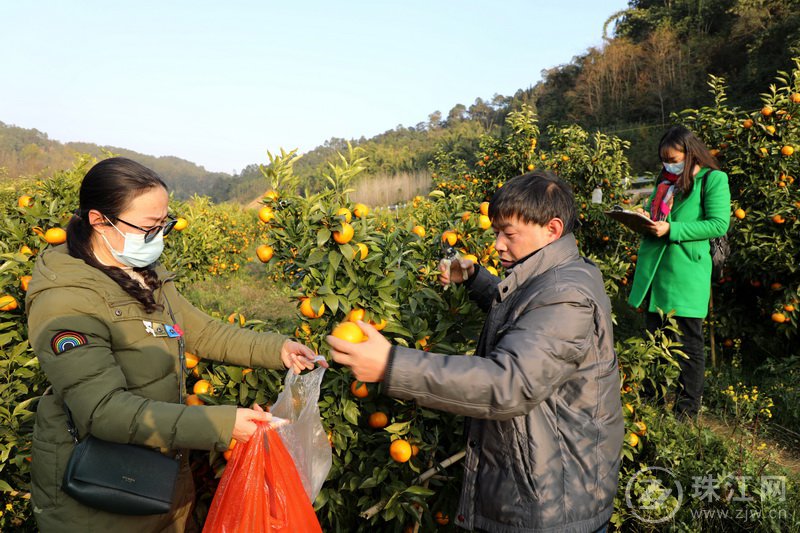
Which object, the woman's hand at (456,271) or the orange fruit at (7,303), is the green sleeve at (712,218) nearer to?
the woman's hand at (456,271)

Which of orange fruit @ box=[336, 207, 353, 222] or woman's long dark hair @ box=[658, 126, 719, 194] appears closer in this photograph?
orange fruit @ box=[336, 207, 353, 222]

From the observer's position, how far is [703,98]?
1906cm

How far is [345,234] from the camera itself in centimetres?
154

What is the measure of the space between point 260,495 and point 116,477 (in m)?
0.33

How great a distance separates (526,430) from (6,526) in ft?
7.86

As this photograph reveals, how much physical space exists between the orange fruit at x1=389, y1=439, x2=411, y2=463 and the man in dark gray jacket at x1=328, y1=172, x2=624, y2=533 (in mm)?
287

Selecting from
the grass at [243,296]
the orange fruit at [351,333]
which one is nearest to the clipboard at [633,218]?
the orange fruit at [351,333]

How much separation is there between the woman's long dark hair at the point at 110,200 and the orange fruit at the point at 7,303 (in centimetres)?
93

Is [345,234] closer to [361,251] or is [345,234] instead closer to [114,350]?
[361,251]

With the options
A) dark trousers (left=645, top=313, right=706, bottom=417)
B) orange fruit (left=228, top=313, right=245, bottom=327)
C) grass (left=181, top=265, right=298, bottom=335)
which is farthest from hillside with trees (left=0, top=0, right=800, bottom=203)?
orange fruit (left=228, top=313, right=245, bottom=327)

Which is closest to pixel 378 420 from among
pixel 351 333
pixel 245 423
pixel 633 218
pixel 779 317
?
pixel 245 423

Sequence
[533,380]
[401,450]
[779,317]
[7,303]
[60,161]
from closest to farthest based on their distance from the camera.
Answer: [533,380]
[401,450]
[7,303]
[779,317]
[60,161]

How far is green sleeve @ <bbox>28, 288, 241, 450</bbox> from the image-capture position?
110 centimetres

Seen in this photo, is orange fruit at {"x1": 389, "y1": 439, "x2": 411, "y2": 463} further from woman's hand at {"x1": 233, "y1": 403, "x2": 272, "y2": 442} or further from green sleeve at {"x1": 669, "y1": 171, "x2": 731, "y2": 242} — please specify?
green sleeve at {"x1": 669, "y1": 171, "x2": 731, "y2": 242}
